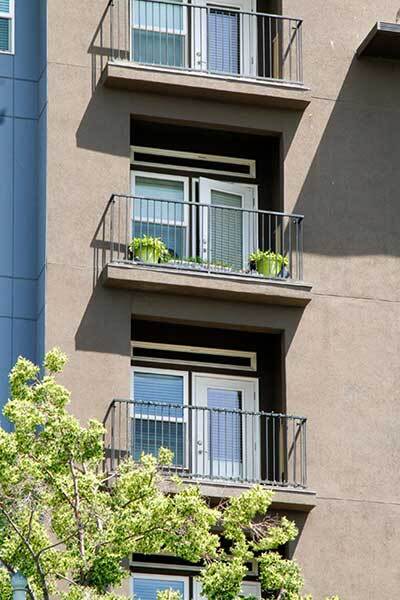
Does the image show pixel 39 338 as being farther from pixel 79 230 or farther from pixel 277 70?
pixel 277 70

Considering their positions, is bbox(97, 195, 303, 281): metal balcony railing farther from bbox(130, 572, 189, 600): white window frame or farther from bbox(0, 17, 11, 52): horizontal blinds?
bbox(130, 572, 189, 600): white window frame

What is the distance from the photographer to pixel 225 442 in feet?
110

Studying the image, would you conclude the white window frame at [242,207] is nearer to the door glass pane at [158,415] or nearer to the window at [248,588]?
the door glass pane at [158,415]

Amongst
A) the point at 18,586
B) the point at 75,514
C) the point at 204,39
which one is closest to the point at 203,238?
the point at 204,39

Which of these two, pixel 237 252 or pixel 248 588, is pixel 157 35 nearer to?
pixel 237 252

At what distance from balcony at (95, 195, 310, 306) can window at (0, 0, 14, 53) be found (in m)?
3.38

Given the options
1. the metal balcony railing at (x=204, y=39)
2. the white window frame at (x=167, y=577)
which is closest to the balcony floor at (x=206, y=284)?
the metal balcony railing at (x=204, y=39)

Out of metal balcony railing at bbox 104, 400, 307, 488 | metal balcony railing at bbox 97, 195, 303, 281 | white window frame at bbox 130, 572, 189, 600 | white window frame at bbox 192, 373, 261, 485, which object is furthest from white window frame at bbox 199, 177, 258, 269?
white window frame at bbox 130, 572, 189, 600

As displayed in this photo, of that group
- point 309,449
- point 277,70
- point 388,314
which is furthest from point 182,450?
point 277,70

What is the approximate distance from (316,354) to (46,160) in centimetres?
537

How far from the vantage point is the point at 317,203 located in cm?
3444

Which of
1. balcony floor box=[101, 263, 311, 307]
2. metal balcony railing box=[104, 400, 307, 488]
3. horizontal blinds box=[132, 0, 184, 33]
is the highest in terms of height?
horizontal blinds box=[132, 0, 184, 33]

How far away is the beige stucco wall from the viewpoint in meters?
32.4

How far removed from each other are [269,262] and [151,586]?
18.5 feet
